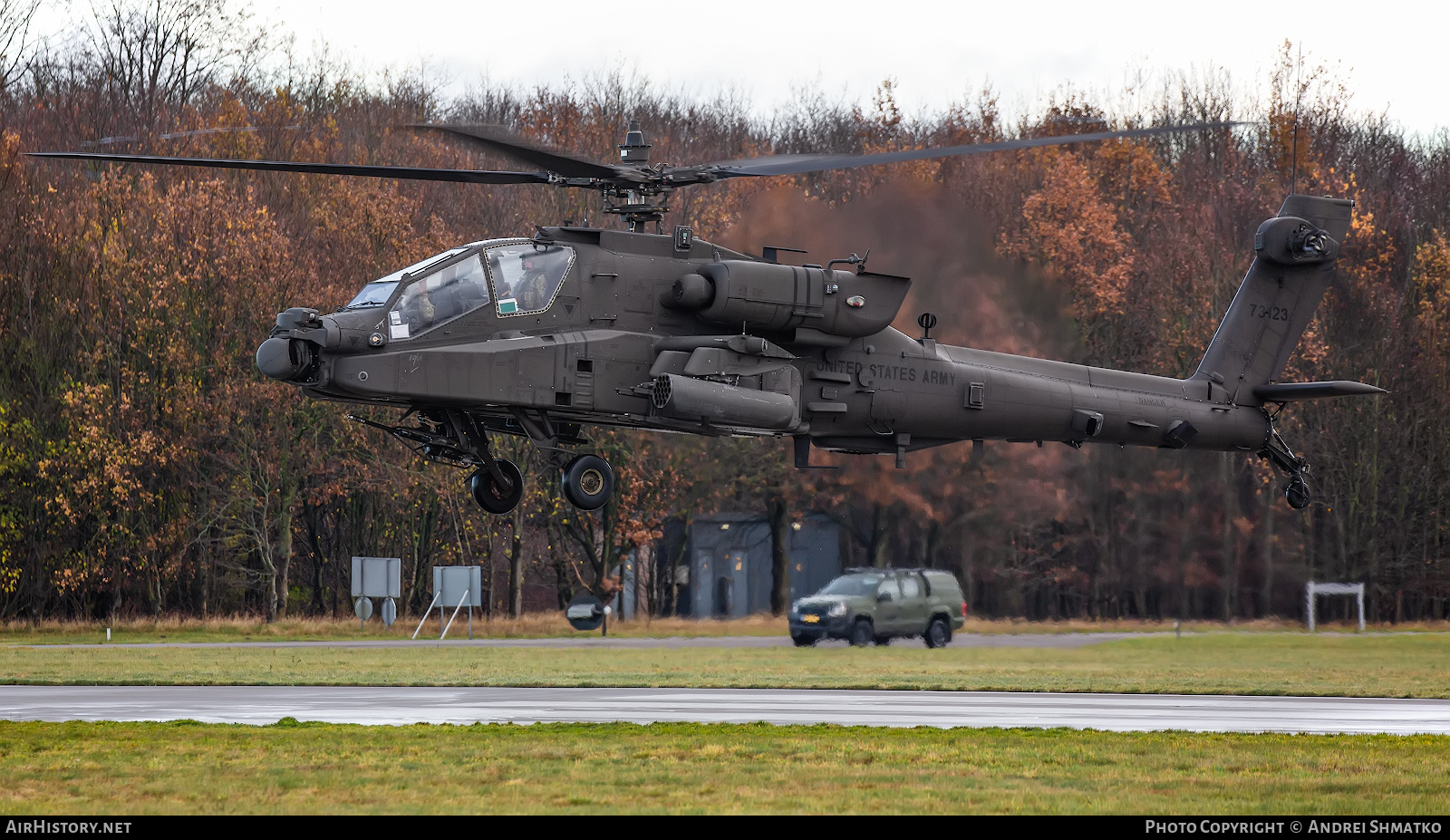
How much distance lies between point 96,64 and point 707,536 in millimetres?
24243

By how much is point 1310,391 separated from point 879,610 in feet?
48.3

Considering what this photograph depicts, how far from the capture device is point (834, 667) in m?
27.2

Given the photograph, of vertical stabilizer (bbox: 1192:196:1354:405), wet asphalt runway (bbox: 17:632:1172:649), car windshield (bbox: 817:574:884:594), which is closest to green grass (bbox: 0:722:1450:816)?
vertical stabilizer (bbox: 1192:196:1354:405)

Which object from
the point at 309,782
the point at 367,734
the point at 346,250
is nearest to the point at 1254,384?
the point at 367,734

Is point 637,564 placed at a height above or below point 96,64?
below

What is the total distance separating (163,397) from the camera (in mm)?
40938

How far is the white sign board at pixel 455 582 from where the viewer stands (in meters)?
36.8

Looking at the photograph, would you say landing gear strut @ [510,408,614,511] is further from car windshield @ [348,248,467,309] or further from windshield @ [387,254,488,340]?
car windshield @ [348,248,467,309]

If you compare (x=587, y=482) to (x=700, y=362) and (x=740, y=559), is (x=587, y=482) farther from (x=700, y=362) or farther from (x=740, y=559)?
(x=740, y=559)

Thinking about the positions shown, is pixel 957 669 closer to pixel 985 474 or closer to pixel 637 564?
pixel 985 474

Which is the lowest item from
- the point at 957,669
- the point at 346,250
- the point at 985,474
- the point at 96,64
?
the point at 957,669

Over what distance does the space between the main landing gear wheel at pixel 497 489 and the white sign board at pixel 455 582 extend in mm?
17989

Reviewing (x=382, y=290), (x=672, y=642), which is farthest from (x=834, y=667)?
(x=382, y=290)

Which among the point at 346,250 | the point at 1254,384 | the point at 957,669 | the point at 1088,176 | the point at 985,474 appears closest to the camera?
the point at 1254,384
